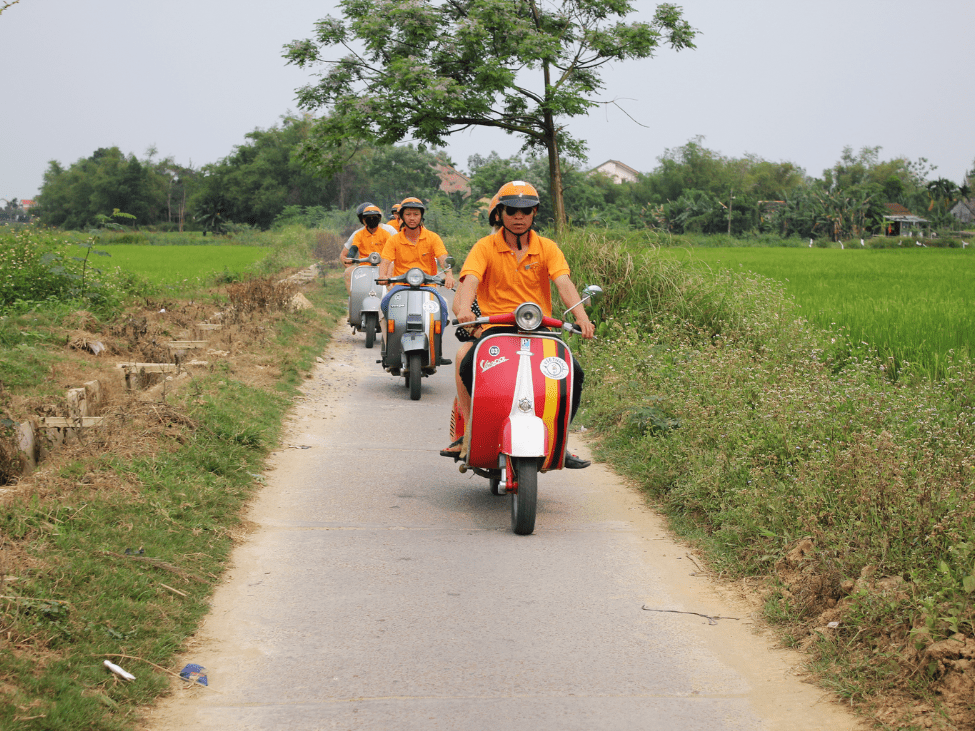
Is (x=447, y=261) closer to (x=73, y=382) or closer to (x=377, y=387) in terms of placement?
(x=377, y=387)

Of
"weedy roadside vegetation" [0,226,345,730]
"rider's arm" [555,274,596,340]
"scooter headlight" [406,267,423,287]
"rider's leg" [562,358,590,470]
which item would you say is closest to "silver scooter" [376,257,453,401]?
"scooter headlight" [406,267,423,287]

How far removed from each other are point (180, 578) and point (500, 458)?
2007 millimetres

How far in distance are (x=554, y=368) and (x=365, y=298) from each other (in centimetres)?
862

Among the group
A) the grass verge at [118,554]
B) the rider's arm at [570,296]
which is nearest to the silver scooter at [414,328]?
the grass verge at [118,554]

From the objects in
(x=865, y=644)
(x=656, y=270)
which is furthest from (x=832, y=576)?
(x=656, y=270)

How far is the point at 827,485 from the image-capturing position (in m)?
5.02

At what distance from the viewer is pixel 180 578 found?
4.45 m

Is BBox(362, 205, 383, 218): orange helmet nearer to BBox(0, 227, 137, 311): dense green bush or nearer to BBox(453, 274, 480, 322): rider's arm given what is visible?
BBox(0, 227, 137, 311): dense green bush

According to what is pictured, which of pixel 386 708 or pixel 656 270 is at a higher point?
pixel 656 270

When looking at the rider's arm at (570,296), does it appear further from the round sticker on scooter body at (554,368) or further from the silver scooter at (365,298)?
the silver scooter at (365,298)

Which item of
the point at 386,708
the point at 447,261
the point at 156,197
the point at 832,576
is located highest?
the point at 156,197

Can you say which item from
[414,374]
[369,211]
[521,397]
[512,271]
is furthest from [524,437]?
[369,211]

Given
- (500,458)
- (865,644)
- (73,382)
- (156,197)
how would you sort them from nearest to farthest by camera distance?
(865,644) → (500,458) → (73,382) → (156,197)

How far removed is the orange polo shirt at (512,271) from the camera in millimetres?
6059
